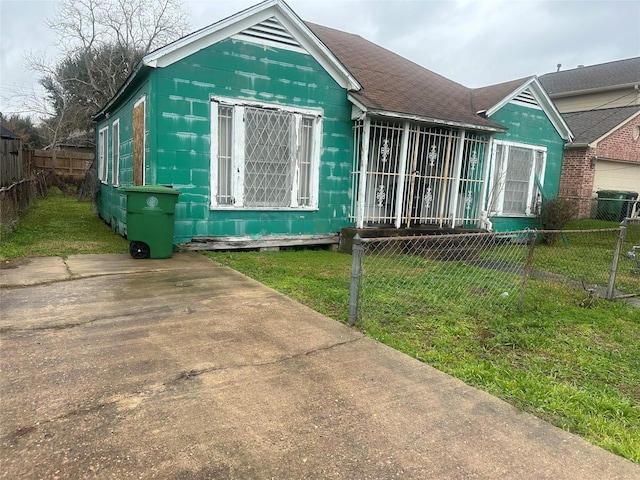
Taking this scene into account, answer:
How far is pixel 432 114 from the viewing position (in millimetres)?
9211

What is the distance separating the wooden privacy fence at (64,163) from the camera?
902 inches

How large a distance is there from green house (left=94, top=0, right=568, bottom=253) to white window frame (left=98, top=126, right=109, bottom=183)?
172 centimetres

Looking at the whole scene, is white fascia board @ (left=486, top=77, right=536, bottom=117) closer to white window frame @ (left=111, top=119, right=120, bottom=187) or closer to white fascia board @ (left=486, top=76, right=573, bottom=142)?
white fascia board @ (left=486, top=76, right=573, bottom=142)

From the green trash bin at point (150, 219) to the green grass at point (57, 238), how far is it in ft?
3.47

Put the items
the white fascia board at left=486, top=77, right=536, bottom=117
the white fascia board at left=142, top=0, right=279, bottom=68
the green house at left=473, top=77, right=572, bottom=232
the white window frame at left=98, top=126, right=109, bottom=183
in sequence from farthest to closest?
the white window frame at left=98, top=126, right=109, bottom=183, the green house at left=473, top=77, right=572, bottom=232, the white fascia board at left=486, top=77, right=536, bottom=117, the white fascia board at left=142, top=0, right=279, bottom=68

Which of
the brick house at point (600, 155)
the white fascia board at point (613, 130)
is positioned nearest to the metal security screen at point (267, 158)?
the brick house at point (600, 155)

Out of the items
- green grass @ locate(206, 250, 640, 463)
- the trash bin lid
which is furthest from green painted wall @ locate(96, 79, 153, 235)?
green grass @ locate(206, 250, 640, 463)

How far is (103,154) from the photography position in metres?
13.4

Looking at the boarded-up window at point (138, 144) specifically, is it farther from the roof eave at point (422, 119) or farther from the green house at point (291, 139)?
the roof eave at point (422, 119)

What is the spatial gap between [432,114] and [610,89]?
1897cm

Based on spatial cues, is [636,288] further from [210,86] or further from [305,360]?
[210,86]

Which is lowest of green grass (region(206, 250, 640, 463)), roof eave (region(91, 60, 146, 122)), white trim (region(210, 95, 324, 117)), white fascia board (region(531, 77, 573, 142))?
A: green grass (region(206, 250, 640, 463))

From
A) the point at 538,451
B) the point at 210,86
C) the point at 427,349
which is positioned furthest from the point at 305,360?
the point at 210,86

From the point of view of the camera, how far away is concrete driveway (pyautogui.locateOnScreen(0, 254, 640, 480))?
2.14 metres
